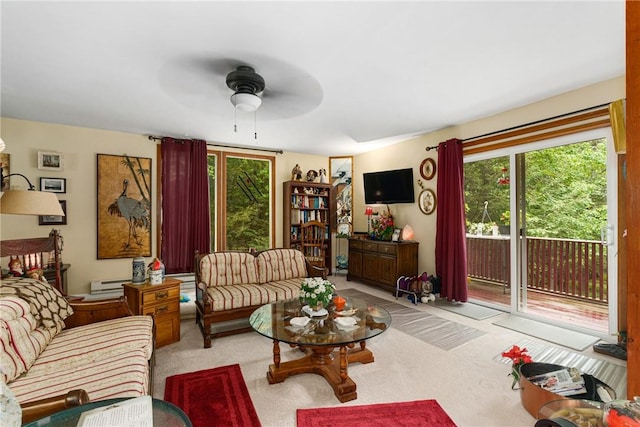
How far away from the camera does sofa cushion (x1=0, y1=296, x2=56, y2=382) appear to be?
58.0 inches

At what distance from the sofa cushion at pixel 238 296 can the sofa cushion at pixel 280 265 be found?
38cm

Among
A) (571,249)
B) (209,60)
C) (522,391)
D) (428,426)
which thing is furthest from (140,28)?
(571,249)

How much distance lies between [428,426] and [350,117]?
11.1ft

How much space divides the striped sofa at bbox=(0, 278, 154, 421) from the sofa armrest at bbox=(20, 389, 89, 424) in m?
0.04

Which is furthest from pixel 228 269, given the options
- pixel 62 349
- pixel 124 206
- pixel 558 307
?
pixel 558 307

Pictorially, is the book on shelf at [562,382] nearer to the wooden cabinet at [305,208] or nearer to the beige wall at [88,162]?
the beige wall at [88,162]

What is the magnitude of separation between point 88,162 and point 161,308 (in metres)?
2.93

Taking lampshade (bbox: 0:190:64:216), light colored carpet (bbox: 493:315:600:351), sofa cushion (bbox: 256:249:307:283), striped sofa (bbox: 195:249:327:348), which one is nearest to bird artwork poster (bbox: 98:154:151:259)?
striped sofa (bbox: 195:249:327:348)

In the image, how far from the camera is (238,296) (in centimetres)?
311

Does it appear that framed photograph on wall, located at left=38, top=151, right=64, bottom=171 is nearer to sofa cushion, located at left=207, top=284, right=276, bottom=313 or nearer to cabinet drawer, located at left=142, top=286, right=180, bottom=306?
cabinet drawer, located at left=142, top=286, right=180, bottom=306

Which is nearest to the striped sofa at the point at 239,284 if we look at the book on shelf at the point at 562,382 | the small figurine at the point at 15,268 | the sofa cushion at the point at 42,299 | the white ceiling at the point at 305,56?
the sofa cushion at the point at 42,299

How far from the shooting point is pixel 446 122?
165 inches

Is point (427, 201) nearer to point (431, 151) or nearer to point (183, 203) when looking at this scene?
point (431, 151)

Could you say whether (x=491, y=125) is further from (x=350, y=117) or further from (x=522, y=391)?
(x=522, y=391)
